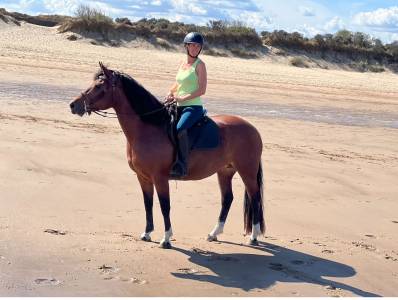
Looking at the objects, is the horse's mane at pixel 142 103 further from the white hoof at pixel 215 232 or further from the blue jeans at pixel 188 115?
the white hoof at pixel 215 232

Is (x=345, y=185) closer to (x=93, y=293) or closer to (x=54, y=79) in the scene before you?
(x=93, y=293)

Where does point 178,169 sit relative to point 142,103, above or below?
below

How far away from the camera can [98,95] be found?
24.1 feet

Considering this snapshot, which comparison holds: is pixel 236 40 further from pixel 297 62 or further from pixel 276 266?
pixel 276 266

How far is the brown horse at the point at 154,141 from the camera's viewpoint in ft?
24.2

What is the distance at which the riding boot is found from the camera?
7535 millimetres

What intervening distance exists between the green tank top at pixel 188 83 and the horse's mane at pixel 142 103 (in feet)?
1.01

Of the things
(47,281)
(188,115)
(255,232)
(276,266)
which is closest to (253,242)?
(255,232)

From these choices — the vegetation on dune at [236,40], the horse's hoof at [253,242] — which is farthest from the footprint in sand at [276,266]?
the vegetation on dune at [236,40]

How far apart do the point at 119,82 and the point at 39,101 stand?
37.8 feet

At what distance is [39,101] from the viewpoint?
1836cm

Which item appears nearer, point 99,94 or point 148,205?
point 99,94

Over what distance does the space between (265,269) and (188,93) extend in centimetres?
221

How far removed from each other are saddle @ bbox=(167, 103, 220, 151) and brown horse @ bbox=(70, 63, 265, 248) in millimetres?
65
